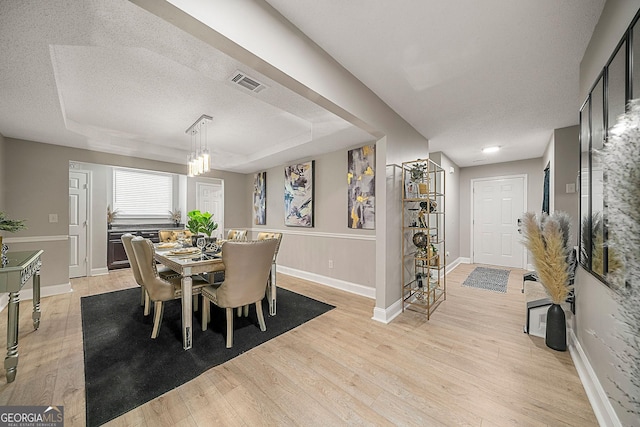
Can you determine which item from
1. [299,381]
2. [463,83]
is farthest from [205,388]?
[463,83]

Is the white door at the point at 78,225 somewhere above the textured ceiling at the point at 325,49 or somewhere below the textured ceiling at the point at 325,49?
below

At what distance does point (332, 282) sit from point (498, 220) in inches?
170

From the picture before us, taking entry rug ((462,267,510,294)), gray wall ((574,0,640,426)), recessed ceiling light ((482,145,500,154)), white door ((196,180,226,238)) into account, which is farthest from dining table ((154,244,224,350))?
recessed ceiling light ((482,145,500,154))

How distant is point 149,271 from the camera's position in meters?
2.19

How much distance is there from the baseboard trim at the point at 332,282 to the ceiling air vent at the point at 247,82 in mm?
2932

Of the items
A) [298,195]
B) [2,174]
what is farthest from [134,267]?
[298,195]

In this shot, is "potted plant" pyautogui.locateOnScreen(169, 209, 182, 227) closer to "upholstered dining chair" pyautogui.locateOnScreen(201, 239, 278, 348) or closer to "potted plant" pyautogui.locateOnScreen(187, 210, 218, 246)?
"potted plant" pyautogui.locateOnScreen(187, 210, 218, 246)

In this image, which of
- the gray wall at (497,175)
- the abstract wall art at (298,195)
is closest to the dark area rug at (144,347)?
the abstract wall art at (298,195)

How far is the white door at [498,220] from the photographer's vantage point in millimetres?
5301

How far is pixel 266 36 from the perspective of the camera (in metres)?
1.44

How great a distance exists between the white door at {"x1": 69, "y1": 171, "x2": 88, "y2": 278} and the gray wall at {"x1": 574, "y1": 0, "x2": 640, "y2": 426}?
22.3ft

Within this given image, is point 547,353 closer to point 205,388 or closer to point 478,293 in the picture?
point 478,293

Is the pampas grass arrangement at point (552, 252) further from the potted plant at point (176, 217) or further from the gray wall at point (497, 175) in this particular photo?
the potted plant at point (176, 217)

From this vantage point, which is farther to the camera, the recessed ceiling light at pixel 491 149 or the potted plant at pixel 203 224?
the recessed ceiling light at pixel 491 149
